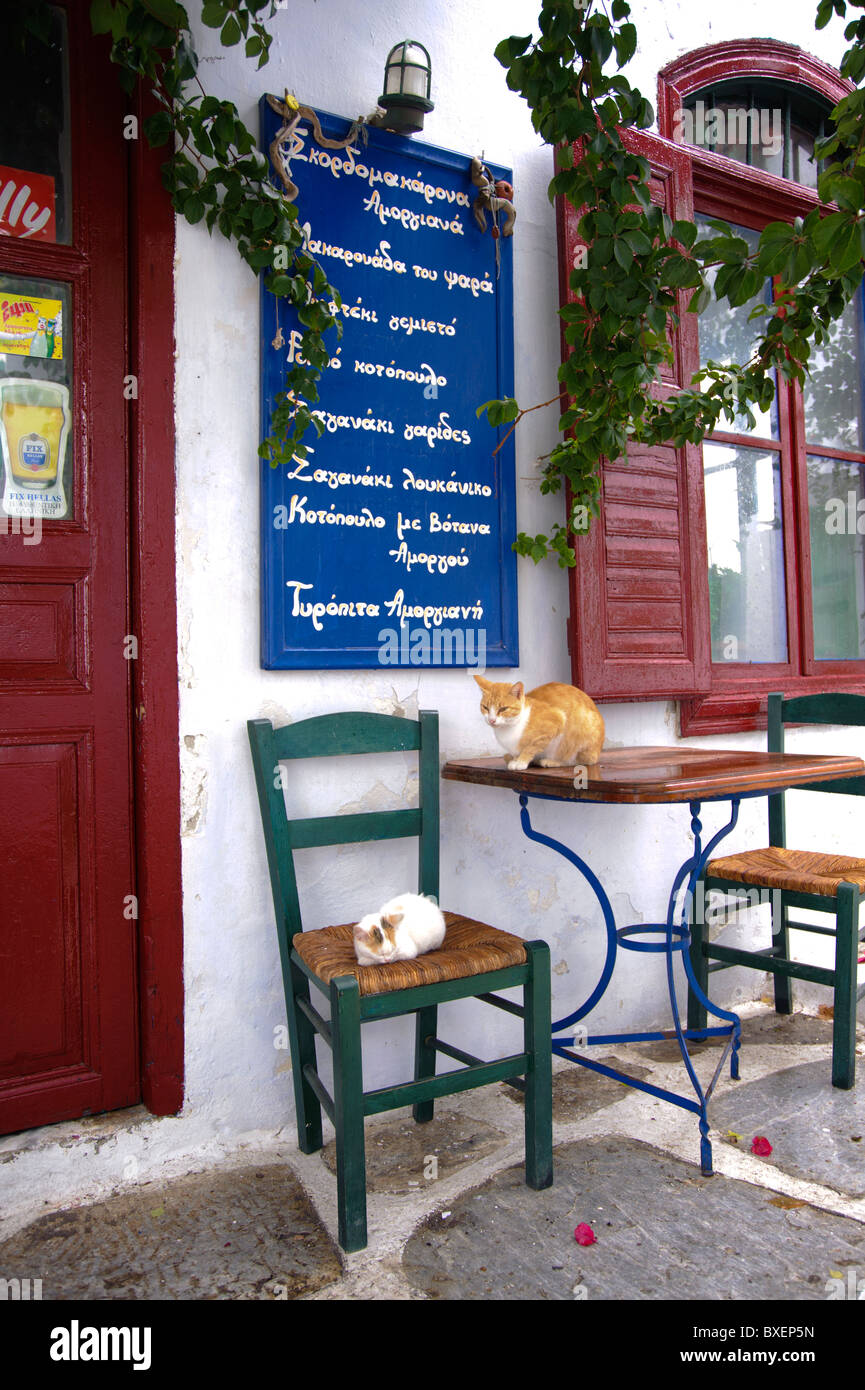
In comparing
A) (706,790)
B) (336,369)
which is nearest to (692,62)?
(336,369)

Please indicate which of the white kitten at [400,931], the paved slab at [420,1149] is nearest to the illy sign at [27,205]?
the white kitten at [400,931]

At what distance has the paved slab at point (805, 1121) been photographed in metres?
2.33

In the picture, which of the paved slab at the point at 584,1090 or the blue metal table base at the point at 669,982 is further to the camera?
the paved slab at the point at 584,1090

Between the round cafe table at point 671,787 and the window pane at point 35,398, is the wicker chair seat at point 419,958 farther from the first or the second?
the window pane at point 35,398

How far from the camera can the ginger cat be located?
8.09 ft

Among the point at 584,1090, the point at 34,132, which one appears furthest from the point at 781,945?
the point at 34,132

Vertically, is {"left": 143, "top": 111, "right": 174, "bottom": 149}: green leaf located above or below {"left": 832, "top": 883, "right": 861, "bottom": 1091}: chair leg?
above

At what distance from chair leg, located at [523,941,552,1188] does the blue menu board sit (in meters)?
1.03

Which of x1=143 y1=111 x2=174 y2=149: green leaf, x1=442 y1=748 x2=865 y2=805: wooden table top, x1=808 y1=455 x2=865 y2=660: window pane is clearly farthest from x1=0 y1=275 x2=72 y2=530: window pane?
x1=808 y1=455 x2=865 y2=660: window pane

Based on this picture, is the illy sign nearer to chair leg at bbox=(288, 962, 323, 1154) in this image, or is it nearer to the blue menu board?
the blue menu board

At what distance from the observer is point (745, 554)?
3.84 m

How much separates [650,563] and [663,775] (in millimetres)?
1197

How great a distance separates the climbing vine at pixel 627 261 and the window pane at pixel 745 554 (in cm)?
73
